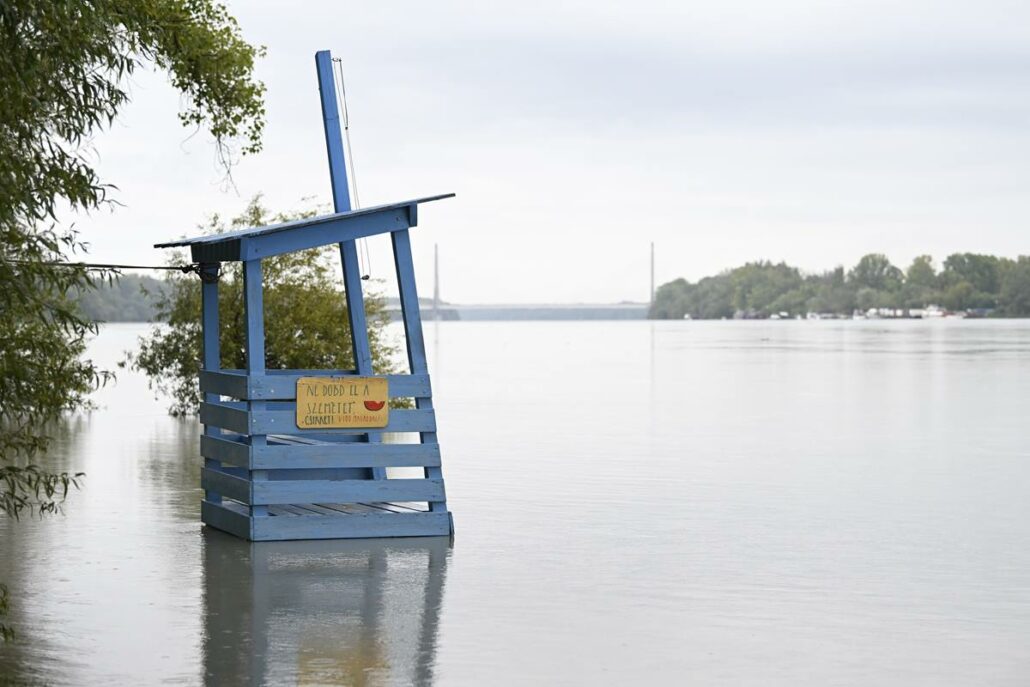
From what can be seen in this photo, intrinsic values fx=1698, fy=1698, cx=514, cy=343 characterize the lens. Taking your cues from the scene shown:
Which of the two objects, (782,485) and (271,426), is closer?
(271,426)

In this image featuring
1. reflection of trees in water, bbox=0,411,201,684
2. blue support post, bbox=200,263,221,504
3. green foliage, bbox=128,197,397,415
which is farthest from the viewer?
green foliage, bbox=128,197,397,415

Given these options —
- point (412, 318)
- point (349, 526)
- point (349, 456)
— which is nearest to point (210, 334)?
point (412, 318)

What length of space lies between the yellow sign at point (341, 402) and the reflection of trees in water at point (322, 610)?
2.91 feet

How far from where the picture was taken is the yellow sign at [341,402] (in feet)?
40.7

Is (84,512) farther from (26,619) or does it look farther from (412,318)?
(26,619)

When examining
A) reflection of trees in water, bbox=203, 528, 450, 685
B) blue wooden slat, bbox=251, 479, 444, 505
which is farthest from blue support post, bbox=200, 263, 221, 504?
blue wooden slat, bbox=251, 479, 444, 505

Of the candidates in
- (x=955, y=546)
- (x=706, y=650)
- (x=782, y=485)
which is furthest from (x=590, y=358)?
(x=706, y=650)

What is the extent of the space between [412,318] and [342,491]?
1.45 m

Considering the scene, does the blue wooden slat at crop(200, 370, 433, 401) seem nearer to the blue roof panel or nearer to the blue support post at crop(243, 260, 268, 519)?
the blue support post at crop(243, 260, 268, 519)

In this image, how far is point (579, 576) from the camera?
11.2m

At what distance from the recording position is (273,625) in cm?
930

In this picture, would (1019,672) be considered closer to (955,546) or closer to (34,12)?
(955,546)

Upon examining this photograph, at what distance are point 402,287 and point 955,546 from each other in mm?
4659

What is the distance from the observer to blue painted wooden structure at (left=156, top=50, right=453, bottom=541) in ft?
40.1
